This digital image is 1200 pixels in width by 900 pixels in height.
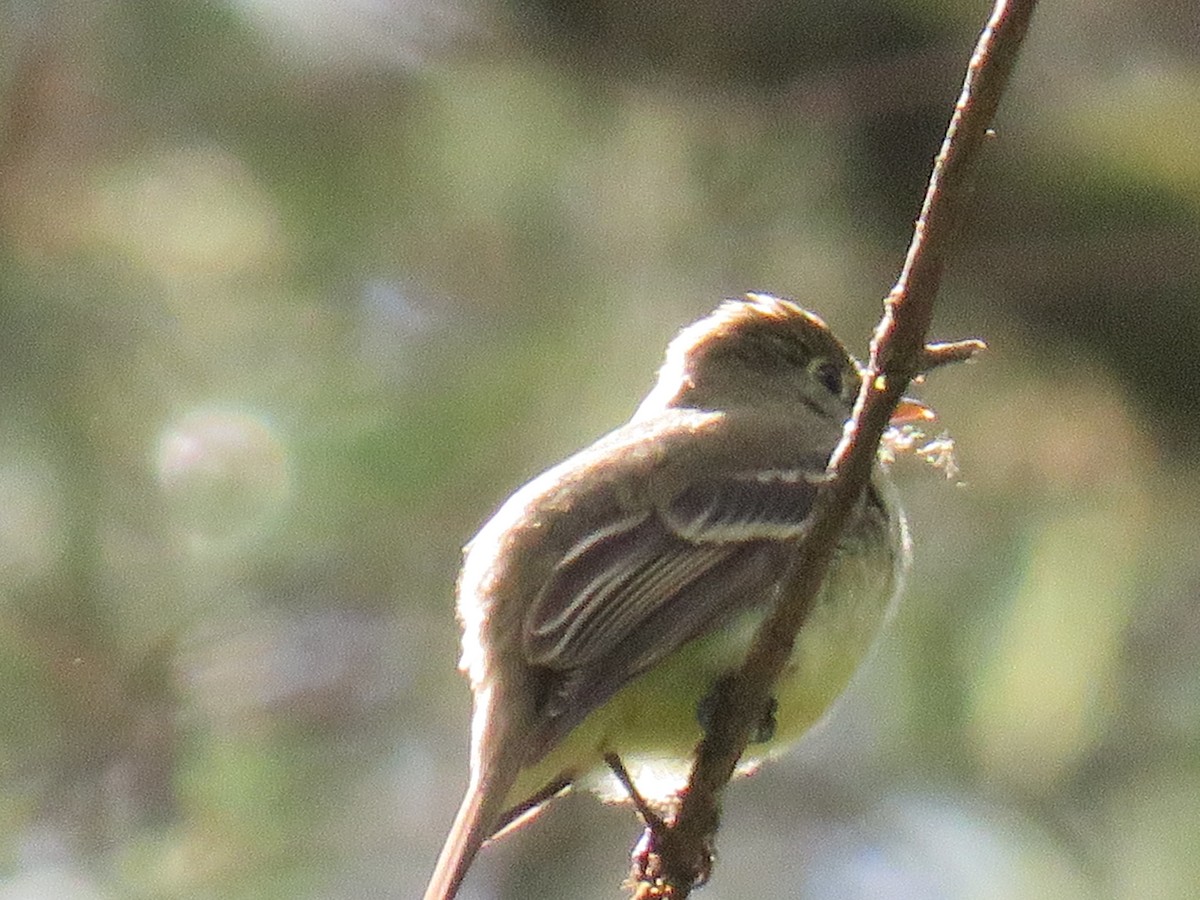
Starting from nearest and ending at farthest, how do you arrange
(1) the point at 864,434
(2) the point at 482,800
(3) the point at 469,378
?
(1) the point at 864,434, (2) the point at 482,800, (3) the point at 469,378

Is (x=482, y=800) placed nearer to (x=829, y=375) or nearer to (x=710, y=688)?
(x=710, y=688)

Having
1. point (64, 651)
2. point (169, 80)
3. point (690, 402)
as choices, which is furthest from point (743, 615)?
point (169, 80)

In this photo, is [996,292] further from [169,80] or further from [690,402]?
[169,80]

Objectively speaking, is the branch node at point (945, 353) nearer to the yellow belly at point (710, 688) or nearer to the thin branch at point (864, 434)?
the thin branch at point (864, 434)

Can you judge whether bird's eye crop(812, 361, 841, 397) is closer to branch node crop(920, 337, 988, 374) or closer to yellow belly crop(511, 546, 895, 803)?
yellow belly crop(511, 546, 895, 803)

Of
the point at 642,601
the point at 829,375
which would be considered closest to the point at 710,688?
the point at 642,601

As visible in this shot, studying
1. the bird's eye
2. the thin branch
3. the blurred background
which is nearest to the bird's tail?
the thin branch
